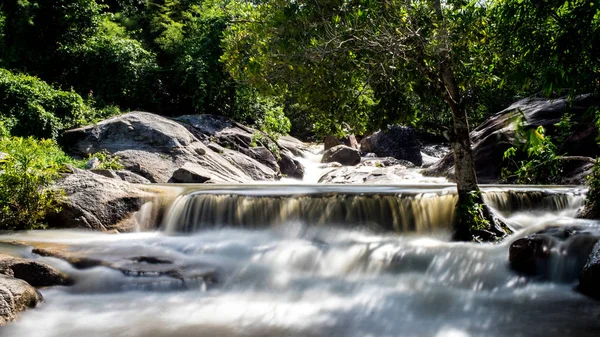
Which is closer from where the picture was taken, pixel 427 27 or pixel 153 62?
pixel 427 27

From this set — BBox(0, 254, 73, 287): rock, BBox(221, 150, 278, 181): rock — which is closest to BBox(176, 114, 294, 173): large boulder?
BBox(221, 150, 278, 181): rock

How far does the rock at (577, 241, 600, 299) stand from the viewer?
18.5 feet

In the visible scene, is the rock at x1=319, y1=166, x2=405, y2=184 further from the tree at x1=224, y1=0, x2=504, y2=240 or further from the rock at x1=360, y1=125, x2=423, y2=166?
the tree at x1=224, y1=0, x2=504, y2=240

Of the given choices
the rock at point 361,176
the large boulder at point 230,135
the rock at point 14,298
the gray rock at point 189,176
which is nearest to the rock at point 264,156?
the large boulder at point 230,135

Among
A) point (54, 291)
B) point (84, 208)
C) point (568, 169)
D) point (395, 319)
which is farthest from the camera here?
point (568, 169)

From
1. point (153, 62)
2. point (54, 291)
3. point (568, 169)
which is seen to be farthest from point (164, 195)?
point (153, 62)

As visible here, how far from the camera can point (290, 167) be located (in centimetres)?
2023

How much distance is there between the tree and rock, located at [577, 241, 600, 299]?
1908 millimetres

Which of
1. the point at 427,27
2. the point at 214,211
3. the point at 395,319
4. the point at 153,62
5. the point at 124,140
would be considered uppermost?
the point at 153,62

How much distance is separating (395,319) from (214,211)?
538cm

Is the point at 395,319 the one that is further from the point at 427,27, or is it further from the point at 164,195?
the point at 164,195

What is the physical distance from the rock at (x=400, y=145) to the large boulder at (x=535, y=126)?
23.4 feet

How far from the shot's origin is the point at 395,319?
17.1 ft

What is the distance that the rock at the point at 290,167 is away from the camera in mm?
20000
